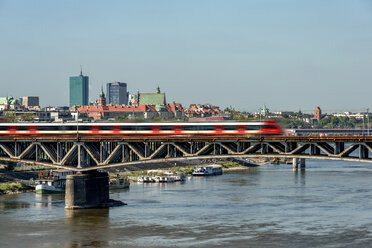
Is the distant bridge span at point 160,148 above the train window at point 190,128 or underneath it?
underneath

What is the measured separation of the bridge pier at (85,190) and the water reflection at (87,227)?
121cm

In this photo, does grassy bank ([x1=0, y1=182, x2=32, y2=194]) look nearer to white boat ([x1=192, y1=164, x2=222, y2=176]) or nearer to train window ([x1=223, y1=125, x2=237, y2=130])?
train window ([x1=223, y1=125, x2=237, y2=130])

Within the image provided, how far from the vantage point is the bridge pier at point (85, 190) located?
9431 cm

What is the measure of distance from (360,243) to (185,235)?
1671cm

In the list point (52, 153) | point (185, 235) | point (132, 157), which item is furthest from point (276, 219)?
point (52, 153)

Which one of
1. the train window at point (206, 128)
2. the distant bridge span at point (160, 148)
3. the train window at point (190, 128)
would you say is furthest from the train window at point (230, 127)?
the distant bridge span at point (160, 148)

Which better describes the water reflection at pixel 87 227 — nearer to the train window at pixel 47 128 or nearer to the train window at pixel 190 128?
the train window at pixel 190 128

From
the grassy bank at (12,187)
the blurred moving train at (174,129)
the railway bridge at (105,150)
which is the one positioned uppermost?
the blurred moving train at (174,129)

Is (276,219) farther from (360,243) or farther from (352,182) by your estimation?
(352,182)

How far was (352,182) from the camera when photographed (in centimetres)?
12988

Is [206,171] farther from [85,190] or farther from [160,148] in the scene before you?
[160,148]

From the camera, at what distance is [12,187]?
122750 mm

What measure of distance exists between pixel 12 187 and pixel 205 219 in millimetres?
47003

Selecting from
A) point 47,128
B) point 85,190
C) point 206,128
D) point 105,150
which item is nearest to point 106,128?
point 47,128
